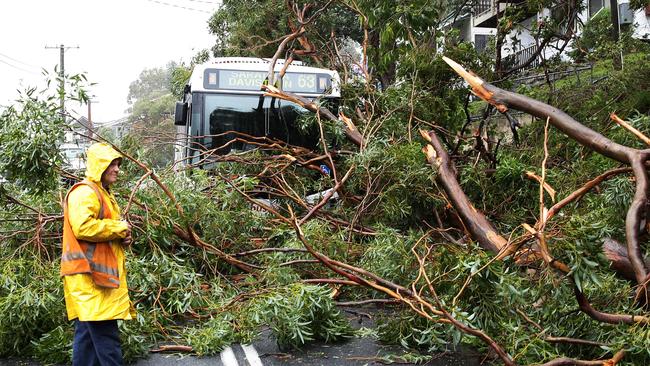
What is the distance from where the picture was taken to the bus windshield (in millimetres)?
10102

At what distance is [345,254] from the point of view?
6559 millimetres

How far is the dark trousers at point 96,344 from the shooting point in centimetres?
430

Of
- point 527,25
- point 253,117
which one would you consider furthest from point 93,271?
point 527,25

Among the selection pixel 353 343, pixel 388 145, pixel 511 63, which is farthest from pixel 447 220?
pixel 511 63

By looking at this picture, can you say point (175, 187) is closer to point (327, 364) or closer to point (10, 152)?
point (10, 152)

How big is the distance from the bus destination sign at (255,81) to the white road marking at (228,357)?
5.55m

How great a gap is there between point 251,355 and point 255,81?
5842 millimetres

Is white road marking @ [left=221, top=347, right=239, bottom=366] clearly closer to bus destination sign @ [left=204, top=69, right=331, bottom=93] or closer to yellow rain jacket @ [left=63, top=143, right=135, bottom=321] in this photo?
yellow rain jacket @ [left=63, top=143, right=135, bottom=321]

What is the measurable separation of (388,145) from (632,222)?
10.3 ft

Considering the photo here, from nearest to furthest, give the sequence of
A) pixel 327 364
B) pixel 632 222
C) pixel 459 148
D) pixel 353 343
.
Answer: pixel 632 222
pixel 327 364
pixel 353 343
pixel 459 148

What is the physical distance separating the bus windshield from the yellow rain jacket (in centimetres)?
560

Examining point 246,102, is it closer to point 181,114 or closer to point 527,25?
point 181,114

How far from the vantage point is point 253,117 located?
10195 millimetres

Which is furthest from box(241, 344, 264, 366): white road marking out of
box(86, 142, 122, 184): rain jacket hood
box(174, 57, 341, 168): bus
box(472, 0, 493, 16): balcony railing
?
box(472, 0, 493, 16): balcony railing
